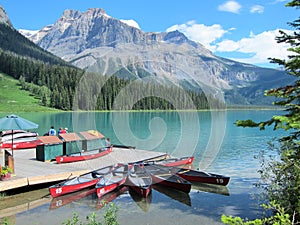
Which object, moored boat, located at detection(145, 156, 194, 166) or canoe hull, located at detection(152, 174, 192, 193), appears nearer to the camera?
canoe hull, located at detection(152, 174, 192, 193)

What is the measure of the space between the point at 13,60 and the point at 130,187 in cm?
17109

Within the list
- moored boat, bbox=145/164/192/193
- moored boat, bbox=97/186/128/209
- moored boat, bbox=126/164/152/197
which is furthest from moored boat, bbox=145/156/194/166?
moored boat, bbox=97/186/128/209

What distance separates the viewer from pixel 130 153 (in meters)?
27.8

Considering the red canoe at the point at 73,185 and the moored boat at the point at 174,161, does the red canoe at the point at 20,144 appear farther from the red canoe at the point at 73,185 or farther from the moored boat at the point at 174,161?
the red canoe at the point at 73,185

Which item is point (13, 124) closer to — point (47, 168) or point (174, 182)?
point (47, 168)

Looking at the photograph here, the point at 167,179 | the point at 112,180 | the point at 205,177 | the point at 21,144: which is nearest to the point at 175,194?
the point at 167,179

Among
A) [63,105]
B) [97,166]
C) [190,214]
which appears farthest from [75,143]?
[63,105]

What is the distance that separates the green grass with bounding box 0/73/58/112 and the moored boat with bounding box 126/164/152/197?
374 ft

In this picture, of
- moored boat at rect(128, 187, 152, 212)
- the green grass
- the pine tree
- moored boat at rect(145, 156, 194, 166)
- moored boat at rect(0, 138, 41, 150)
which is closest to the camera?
the pine tree

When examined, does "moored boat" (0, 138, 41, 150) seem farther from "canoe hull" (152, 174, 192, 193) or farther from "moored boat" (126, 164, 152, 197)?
"canoe hull" (152, 174, 192, 193)

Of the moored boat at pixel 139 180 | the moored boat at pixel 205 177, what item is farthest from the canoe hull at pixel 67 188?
the moored boat at pixel 205 177

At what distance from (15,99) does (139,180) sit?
134218 millimetres

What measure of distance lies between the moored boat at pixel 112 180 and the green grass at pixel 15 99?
113796 millimetres

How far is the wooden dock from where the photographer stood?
52.3 ft
